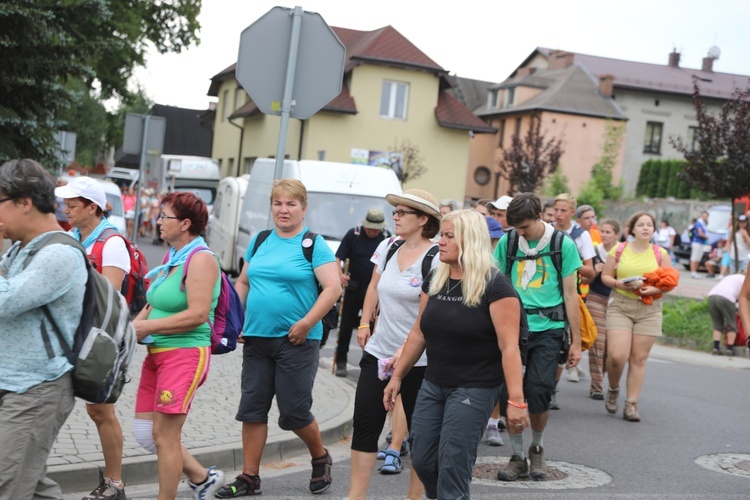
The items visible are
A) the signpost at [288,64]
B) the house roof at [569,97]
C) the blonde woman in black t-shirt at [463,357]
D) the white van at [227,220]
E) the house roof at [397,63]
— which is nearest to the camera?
the blonde woman in black t-shirt at [463,357]

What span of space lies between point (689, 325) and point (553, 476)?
12170mm

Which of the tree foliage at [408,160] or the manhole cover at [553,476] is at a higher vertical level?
the tree foliage at [408,160]

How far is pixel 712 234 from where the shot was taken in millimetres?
38906

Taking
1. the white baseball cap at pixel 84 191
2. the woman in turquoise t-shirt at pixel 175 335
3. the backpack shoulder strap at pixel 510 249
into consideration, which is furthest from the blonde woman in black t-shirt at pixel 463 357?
the backpack shoulder strap at pixel 510 249

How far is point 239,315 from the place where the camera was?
5898mm

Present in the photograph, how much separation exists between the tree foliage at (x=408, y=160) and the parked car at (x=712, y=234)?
11076mm

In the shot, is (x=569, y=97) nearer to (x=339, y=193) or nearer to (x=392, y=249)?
(x=339, y=193)

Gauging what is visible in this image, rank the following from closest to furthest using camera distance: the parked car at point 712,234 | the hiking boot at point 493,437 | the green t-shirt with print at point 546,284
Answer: the green t-shirt with print at point 546,284, the hiking boot at point 493,437, the parked car at point 712,234

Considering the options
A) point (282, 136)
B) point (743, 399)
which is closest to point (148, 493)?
point (282, 136)

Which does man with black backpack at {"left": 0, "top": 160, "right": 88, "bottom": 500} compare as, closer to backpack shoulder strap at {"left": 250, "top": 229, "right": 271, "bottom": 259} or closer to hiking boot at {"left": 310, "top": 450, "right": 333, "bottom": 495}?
backpack shoulder strap at {"left": 250, "top": 229, "right": 271, "bottom": 259}

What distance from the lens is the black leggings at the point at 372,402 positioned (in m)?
5.90

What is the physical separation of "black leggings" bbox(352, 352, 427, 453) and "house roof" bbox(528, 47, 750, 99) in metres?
64.1

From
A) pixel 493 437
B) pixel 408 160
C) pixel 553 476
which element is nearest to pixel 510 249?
pixel 553 476

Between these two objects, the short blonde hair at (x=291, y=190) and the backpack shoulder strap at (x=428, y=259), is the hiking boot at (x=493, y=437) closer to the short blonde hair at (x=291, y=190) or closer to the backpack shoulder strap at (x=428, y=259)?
the backpack shoulder strap at (x=428, y=259)
